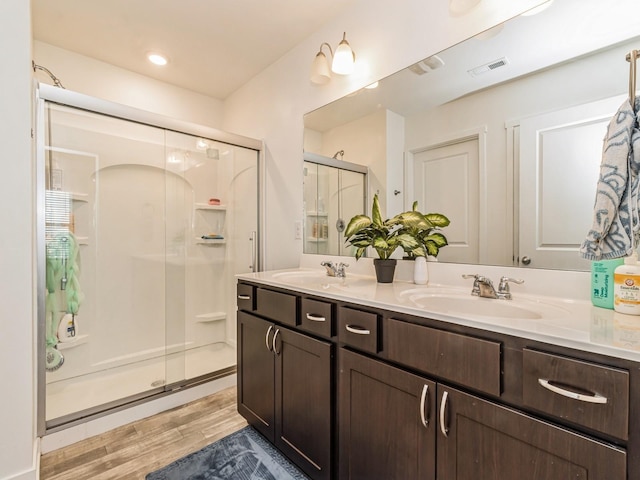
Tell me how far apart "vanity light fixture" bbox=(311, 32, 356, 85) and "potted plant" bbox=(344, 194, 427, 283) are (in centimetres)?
86

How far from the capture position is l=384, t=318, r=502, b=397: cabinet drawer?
0.78 m

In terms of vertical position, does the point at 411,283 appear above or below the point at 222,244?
below

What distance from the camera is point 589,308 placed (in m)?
0.95

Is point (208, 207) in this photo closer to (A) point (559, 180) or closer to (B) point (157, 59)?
(B) point (157, 59)

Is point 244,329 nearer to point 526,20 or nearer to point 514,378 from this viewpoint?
point 514,378

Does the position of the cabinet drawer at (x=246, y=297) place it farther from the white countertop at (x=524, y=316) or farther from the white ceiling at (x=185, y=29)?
the white ceiling at (x=185, y=29)

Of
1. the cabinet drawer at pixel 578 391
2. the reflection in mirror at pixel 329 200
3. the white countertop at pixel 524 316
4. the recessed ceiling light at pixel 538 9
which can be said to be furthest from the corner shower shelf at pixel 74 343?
the recessed ceiling light at pixel 538 9

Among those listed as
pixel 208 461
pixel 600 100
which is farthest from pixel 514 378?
pixel 208 461

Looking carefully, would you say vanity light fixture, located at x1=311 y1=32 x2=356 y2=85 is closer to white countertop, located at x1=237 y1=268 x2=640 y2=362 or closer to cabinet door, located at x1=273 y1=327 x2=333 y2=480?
white countertop, located at x1=237 y1=268 x2=640 y2=362

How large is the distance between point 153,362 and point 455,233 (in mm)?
2343

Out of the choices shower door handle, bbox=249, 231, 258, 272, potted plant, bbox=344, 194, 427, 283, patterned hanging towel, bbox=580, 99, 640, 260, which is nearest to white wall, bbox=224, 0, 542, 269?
shower door handle, bbox=249, 231, 258, 272

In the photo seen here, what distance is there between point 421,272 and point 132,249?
2.23 meters

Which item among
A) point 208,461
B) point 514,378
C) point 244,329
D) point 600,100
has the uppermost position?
point 600,100

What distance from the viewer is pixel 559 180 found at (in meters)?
1.16
